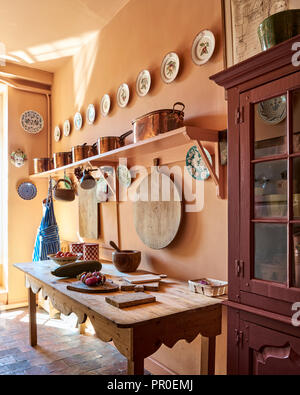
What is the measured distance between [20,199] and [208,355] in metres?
3.18

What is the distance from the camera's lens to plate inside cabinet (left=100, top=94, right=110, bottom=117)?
310cm

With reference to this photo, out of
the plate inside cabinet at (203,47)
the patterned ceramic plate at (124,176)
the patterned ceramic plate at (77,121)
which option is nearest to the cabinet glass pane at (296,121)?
the plate inside cabinet at (203,47)

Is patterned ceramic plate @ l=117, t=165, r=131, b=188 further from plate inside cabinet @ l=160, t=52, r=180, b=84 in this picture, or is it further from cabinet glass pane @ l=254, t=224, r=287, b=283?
cabinet glass pane @ l=254, t=224, r=287, b=283

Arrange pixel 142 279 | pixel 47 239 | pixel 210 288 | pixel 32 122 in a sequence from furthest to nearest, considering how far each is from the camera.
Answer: pixel 32 122, pixel 47 239, pixel 142 279, pixel 210 288

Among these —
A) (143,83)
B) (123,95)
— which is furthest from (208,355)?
(123,95)

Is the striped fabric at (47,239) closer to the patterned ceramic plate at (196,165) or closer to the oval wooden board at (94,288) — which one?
the oval wooden board at (94,288)

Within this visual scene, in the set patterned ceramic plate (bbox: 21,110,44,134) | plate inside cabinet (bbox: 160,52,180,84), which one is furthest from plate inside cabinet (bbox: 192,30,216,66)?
patterned ceramic plate (bbox: 21,110,44,134)

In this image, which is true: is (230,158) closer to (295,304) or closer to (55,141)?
(295,304)

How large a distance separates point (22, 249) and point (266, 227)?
3.53m

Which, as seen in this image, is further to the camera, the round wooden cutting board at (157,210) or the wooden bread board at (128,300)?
the round wooden cutting board at (157,210)

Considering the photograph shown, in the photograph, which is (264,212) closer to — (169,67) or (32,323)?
(169,67)

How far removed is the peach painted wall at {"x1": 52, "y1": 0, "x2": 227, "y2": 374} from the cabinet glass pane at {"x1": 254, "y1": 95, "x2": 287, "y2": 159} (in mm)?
611

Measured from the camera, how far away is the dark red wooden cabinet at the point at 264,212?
4.06 ft

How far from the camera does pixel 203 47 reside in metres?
2.08
